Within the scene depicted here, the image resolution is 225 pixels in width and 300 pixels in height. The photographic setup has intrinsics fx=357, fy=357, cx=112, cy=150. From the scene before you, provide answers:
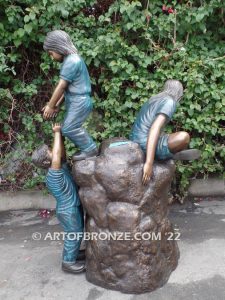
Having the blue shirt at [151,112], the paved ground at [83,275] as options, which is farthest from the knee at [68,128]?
the paved ground at [83,275]

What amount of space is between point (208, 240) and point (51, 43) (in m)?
2.50

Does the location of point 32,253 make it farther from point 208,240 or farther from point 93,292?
point 208,240

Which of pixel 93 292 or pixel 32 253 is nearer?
pixel 93 292

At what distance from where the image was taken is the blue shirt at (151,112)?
2908 millimetres

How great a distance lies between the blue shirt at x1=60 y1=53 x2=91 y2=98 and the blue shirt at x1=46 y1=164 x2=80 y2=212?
0.66m

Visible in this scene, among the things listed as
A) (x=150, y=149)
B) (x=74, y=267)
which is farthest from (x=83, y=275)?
(x=150, y=149)

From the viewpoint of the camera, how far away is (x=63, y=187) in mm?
3064

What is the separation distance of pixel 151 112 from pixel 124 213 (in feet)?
2.87

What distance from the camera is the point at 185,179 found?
15.6ft

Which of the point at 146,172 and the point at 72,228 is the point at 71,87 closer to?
the point at 146,172

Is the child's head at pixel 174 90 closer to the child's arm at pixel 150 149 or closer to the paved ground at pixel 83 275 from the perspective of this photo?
the child's arm at pixel 150 149

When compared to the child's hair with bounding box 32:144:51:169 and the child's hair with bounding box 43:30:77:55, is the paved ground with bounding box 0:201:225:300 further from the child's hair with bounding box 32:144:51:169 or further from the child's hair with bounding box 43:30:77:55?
the child's hair with bounding box 43:30:77:55

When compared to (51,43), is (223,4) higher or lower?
higher

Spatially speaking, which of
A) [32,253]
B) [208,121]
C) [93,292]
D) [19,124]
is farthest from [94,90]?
[93,292]
